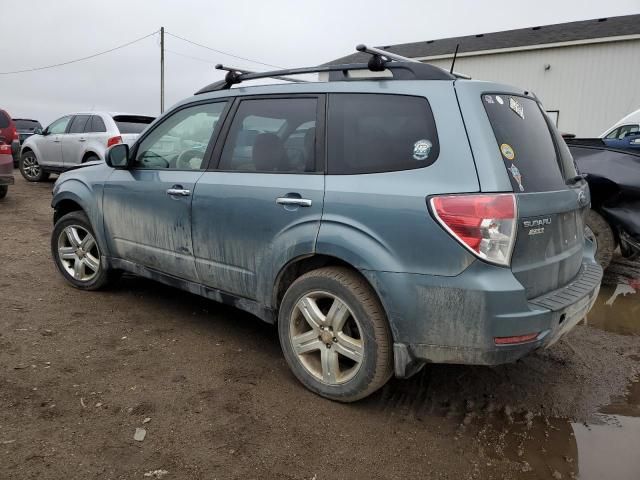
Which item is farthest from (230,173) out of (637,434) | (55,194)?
(637,434)

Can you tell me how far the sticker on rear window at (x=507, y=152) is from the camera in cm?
250

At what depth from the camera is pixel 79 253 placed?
4680 mm

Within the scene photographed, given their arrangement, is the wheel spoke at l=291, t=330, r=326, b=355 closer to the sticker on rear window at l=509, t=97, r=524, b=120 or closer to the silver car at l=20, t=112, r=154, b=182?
the sticker on rear window at l=509, t=97, r=524, b=120

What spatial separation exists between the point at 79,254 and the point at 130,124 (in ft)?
21.0

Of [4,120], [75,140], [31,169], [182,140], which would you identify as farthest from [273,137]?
[4,120]

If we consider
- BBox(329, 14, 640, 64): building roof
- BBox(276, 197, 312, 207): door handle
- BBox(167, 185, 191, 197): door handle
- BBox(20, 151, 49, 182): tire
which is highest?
BBox(329, 14, 640, 64): building roof

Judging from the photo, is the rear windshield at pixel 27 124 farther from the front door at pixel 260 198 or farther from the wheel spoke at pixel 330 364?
the wheel spoke at pixel 330 364

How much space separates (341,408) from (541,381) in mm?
1413

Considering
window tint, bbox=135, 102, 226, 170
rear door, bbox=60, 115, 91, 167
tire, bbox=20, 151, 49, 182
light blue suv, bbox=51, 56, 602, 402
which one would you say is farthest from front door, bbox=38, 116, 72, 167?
light blue suv, bbox=51, 56, 602, 402

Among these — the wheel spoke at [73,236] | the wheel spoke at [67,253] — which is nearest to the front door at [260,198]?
the wheel spoke at [73,236]

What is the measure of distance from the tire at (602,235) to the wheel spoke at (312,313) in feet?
12.7

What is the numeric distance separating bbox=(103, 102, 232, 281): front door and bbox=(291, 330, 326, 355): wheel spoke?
1.03m

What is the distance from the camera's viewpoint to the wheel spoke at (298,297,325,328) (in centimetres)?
290

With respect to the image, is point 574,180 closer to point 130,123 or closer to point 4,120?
point 130,123
